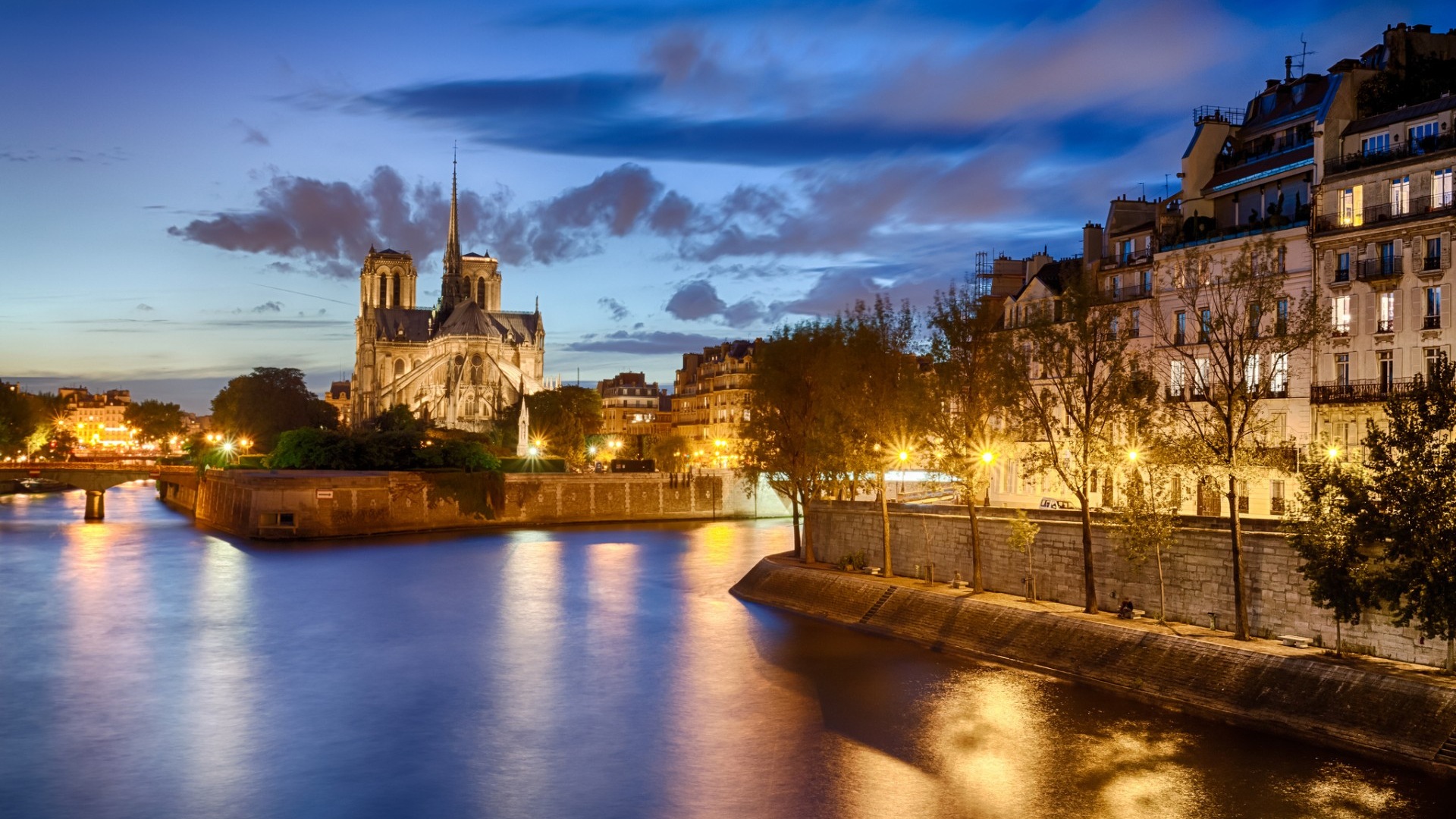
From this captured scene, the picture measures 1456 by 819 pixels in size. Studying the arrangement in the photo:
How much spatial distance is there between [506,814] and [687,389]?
11733cm

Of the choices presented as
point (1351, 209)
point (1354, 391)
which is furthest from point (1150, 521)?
point (1351, 209)

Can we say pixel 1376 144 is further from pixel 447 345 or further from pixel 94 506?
pixel 447 345

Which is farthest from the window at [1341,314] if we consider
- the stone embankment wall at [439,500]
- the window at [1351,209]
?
the stone embankment wall at [439,500]

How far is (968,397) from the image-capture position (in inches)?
1453

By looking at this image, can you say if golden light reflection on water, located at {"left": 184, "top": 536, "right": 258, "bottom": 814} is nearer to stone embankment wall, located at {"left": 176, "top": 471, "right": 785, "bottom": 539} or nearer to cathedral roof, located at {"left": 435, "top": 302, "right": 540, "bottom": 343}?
stone embankment wall, located at {"left": 176, "top": 471, "right": 785, "bottom": 539}

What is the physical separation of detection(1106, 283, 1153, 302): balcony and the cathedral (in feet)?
318

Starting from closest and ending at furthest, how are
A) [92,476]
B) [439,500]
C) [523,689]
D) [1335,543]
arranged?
1. [1335,543]
2. [523,689]
3. [439,500]
4. [92,476]

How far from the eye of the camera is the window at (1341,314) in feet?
123

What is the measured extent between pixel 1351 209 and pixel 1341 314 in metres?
3.24

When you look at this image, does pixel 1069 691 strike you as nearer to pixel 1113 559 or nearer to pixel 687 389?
pixel 1113 559

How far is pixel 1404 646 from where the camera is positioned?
2486 centimetres

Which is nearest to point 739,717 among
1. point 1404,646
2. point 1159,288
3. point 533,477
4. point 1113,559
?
point 1113,559

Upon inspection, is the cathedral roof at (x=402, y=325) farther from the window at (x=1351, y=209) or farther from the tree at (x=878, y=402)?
the window at (x=1351, y=209)

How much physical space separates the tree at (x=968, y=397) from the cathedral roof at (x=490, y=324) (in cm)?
11683
